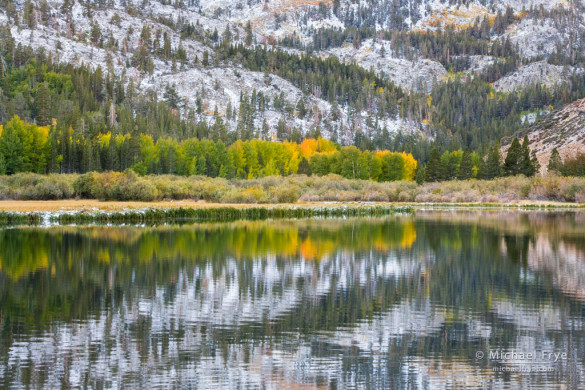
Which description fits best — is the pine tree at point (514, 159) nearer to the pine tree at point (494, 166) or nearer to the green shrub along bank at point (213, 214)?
the pine tree at point (494, 166)

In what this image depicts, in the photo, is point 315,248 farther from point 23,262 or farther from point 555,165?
point 555,165

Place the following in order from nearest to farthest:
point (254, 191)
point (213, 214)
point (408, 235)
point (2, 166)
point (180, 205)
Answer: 1. point (408, 235)
2. point (213, 214)
3. point (180, 205)
4. point (254, 191)
5. point (2, 166)

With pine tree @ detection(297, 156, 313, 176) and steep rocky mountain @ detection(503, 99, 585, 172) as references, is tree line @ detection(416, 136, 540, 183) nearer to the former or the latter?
steep rocky mountain @ detection(503, 99, 585, 172)

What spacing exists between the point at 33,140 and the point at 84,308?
102402mm

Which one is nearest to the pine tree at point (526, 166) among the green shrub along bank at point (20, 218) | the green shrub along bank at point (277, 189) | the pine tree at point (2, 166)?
the green shrub along bank at point (277, 189)

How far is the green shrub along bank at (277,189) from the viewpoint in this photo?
70812mm

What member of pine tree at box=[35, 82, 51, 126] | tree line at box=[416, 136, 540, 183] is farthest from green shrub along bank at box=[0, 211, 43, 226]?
pine tree at box=[35, 82, 51, 126]

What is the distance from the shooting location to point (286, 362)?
12.7 meters

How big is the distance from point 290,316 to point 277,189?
6404 cm

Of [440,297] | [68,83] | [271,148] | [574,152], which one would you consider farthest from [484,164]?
[68,83]

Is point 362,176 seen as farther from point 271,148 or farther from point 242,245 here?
point 242,245

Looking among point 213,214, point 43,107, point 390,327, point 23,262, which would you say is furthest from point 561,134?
point 390,327

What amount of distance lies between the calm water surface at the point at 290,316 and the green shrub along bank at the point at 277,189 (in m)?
40.7

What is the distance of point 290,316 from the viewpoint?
1652 cm
